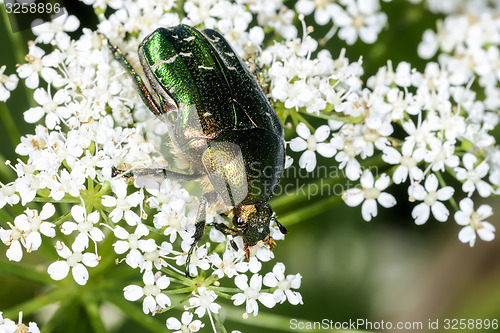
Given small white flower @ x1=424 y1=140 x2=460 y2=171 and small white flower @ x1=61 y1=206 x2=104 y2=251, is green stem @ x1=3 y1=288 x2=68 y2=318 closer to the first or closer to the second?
small white flower @ x1=61 y1=206 x2=104 y2=251

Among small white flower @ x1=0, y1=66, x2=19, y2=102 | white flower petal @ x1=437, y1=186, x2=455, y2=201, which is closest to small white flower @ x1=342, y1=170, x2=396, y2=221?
white flower petal @ x1=437, y1=186, x2=455, y2=201

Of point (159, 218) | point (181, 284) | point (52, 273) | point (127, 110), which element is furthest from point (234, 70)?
point (52, 273)

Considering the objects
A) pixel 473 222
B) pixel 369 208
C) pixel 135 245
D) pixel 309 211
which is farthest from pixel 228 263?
pixel 473 222

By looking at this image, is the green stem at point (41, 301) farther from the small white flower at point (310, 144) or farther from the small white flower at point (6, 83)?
the small white flower at point (310, 144)

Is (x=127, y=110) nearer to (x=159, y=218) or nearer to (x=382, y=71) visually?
(x=159, y=218)

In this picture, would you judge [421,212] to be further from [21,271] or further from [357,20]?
[21,271]
